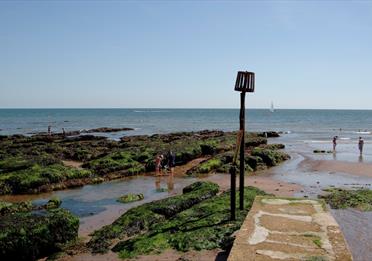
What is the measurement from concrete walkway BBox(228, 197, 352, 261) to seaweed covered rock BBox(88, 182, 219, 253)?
4.46m

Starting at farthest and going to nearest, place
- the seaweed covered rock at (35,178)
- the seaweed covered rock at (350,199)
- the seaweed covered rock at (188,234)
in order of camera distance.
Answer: the seaweed covered rock at (35,178) → the seaweed covered rock at (350,199) → the seaweed covered rock at (188,234)

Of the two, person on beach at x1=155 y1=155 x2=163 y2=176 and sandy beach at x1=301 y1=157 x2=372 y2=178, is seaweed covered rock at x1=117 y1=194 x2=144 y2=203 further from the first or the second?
sandy beach at x1=301 y1=157 x2=372 y2=178

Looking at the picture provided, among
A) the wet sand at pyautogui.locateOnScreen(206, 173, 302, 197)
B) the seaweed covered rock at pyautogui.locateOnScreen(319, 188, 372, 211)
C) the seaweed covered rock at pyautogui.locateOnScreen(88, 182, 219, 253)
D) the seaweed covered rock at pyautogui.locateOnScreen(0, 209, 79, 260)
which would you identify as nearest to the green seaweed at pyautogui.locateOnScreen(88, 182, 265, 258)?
the seaweed covered rock at pyautogui.locateOnScreen(88, 182, 219, 253)

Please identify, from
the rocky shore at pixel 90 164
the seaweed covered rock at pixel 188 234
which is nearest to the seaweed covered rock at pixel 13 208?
the rocky shore at pixel 90 164

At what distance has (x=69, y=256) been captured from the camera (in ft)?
35.6

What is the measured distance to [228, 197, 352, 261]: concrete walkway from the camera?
6953mm

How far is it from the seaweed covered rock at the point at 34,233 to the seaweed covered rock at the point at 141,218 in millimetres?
943

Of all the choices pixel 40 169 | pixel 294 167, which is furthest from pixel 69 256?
pixel 294 167

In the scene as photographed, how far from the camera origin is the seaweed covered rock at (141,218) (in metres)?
11.8

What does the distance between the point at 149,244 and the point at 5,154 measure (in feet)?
80.5

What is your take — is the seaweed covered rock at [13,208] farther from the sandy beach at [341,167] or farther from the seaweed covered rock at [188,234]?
the sandy beach at [341,167]

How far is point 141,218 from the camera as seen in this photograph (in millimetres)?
13258

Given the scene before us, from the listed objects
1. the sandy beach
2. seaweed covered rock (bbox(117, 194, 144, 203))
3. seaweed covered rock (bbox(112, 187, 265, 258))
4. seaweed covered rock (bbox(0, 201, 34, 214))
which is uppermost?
seaweed covered rock (bbox(112, 187, 265, 258))

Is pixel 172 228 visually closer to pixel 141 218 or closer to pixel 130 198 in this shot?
pixel 141 218
